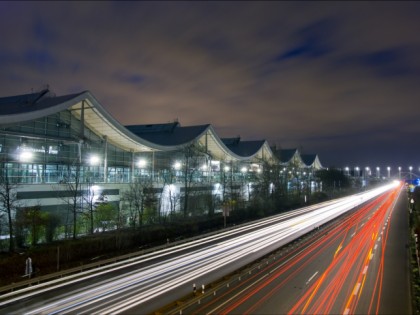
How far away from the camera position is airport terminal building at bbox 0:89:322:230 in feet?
106

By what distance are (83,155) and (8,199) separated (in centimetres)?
1717

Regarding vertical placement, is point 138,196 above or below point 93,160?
below

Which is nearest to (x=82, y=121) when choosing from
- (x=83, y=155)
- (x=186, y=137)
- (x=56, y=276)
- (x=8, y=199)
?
(x=83, y=155)

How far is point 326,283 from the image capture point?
1728 cm

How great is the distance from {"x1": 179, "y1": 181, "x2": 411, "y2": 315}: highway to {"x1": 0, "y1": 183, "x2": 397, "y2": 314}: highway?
8 centimetres

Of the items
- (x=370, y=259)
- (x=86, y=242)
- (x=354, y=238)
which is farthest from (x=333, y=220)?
(x=86, y=242)

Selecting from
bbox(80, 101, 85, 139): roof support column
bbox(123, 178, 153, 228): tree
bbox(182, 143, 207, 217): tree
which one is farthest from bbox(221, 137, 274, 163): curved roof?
bbox(80, 101, 85, 139): roof support column

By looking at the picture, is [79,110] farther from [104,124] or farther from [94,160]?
[94,160]

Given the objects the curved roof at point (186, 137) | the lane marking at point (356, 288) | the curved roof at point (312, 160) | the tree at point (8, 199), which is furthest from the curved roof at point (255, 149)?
the lane marking at point (356, 288)

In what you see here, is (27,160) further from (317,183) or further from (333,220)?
(317,183)

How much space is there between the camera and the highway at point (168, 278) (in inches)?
567

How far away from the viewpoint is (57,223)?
27.6m

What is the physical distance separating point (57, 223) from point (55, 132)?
13244mm

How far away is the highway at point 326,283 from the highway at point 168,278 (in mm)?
81
